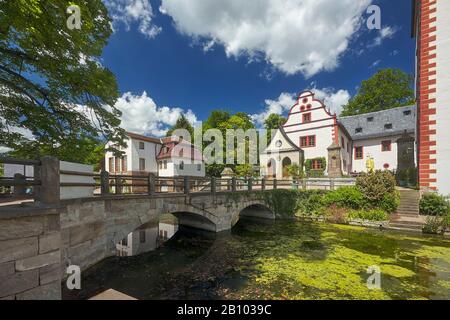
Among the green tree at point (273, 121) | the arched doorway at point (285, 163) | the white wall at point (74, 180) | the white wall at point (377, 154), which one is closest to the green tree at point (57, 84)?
the white wall at point (74, 180)

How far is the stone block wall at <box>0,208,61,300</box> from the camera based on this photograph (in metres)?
3.63

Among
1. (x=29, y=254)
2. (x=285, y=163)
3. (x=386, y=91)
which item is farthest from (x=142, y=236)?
(x=386, y=91)

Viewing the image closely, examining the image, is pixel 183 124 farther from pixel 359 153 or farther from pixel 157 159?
pixel 359 153

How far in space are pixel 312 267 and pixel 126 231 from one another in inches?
273

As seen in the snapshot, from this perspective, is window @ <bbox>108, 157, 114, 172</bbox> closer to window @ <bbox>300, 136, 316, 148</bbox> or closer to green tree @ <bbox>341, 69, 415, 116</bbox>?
window @ <bbox>300, 136, 316, 148</bbox>

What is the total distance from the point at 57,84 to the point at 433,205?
19699 mm

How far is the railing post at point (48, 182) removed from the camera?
167 inches

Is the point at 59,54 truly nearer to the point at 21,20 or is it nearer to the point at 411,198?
the point at 21,20

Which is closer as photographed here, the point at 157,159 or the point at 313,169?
the point at 313,169

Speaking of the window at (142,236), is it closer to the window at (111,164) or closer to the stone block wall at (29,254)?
the stone block wall at (29,254)

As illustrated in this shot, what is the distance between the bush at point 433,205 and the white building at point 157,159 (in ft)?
88.3

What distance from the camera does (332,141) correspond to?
85.4 feet

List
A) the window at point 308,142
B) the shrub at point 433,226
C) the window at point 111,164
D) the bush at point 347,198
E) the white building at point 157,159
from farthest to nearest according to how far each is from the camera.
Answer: the window at point 111,164, the white building at point 157,159, the window at point 308,142, the bush at point 347,198, the shrub at point 433,226

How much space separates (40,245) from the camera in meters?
4.05
